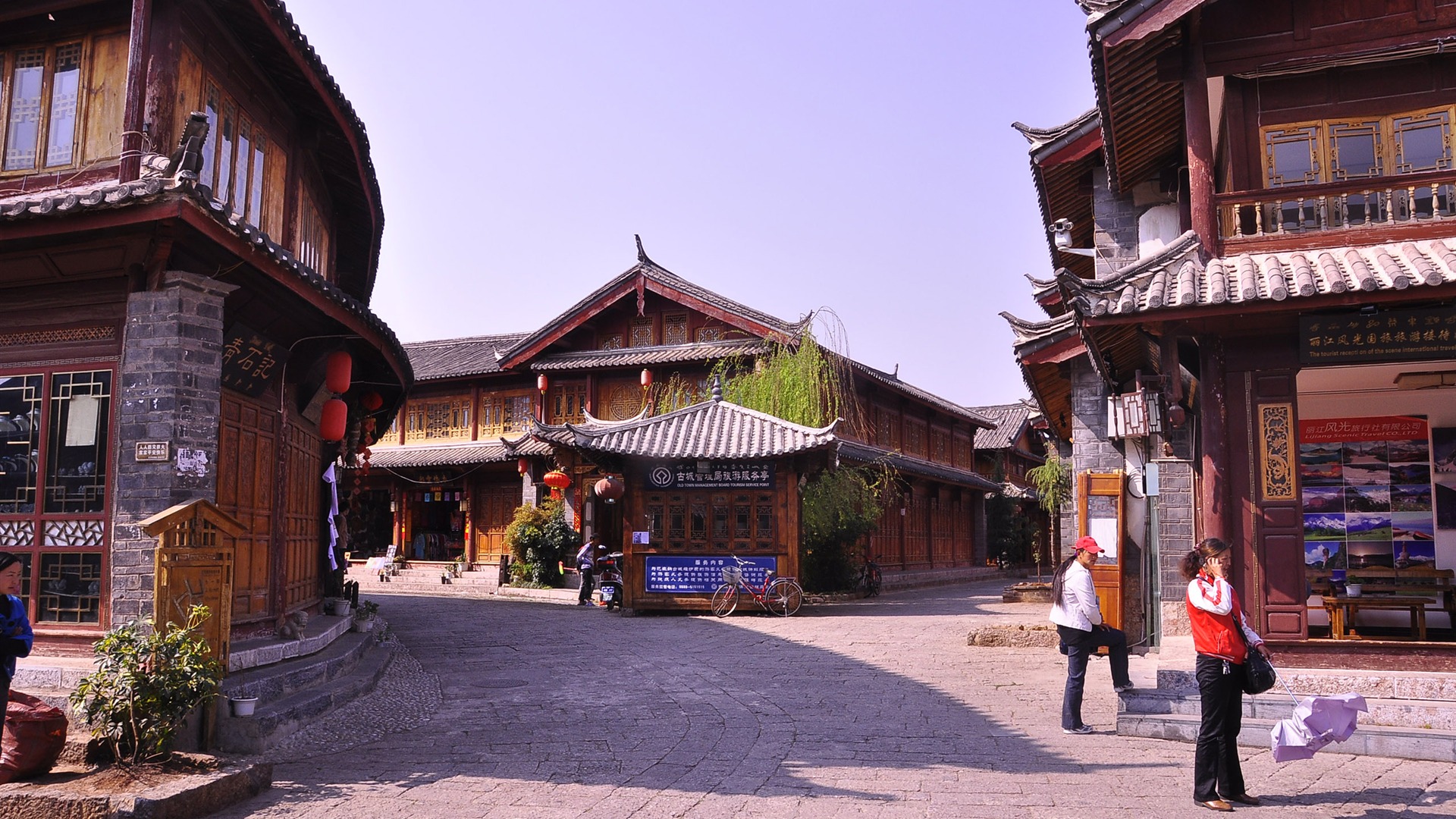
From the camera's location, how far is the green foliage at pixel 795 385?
2142 cm

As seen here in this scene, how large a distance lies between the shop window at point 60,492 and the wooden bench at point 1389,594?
30.0 ft

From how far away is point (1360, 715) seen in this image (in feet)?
24.0

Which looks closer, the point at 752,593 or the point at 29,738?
the point at 29,738

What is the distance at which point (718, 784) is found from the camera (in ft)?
21.0

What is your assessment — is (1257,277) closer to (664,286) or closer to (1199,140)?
(1199,140)

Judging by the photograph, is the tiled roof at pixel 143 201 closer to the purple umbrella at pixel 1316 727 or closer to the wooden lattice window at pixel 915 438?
the purple umbrella at pixel 1316 727

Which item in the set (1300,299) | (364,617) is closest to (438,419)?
(364,617)

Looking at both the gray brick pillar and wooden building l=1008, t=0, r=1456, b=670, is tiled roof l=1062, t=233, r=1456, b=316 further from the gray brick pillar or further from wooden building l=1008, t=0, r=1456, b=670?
the gray brick pillar

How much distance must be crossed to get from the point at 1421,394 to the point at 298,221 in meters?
11.8

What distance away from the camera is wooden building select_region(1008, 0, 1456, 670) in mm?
7719

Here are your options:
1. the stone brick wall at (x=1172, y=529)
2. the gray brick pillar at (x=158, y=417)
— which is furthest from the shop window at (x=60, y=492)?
the stone brick wall at (x=1172, y=529)

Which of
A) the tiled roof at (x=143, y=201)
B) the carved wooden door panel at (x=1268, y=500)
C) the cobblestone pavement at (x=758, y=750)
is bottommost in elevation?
the cobblestone pavement at (x=758, y=750)

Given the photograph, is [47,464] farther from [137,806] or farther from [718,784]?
[718,784]

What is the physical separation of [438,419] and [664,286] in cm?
889
